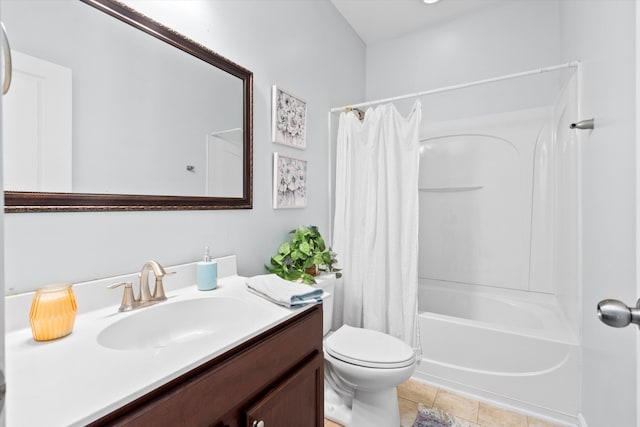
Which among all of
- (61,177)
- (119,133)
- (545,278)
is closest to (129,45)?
(119,133)

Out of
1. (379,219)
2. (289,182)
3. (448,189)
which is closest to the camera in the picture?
(289,182)

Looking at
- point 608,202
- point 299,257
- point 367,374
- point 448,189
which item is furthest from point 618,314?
point 448,189

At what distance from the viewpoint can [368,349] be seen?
1.50m

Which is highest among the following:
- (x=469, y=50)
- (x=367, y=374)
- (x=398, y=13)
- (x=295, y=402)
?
(x=398, y=13)

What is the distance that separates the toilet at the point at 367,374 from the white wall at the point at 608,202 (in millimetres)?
714

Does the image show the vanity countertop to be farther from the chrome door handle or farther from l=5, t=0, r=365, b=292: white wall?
the chrome door handle

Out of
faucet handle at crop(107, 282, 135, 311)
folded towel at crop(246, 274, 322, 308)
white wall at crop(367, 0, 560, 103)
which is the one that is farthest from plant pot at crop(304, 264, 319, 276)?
white wall at crop(367, 0, 560, 103)

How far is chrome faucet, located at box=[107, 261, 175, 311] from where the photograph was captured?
3.18 ft

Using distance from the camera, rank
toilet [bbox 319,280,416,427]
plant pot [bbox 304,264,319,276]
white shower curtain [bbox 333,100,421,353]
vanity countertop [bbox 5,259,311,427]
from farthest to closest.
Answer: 1. white shower curtain [bbox 333,100,421,353]
2. plant pot [bbox 304,264,319,276]
3. toilet [bbox 319,280,416,427]
4. vanity countertop [bbox 5,259,311,427]

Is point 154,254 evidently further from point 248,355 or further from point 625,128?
point 625,128

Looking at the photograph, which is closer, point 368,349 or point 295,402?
point 295,402

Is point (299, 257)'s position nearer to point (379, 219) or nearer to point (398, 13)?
point (379, 219)

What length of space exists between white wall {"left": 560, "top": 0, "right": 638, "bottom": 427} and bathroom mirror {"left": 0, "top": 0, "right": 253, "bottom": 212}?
144cm

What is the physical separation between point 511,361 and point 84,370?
1968 millimetres
